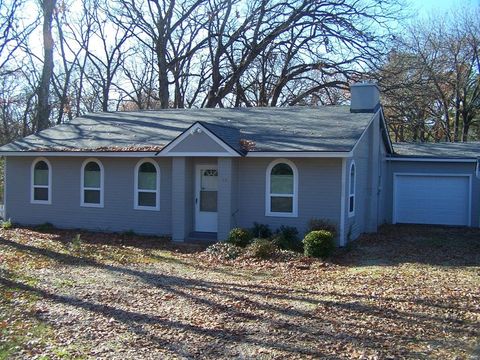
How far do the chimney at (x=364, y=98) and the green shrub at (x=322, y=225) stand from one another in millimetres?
5572

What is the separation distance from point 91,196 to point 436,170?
44.2ft

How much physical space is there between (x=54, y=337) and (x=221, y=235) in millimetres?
8883

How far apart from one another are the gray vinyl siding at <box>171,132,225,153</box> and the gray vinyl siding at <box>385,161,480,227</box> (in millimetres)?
9742

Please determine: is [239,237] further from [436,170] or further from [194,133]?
[436,170]

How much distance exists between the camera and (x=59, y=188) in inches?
717

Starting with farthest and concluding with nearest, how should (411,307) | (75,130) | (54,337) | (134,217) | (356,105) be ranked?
1. (75,130)
2. (356,105)
3. (134,217)
4. (411,307)
5. (54,337)

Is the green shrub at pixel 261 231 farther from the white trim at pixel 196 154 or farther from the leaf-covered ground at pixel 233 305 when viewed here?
the white trim at pixel 196 154

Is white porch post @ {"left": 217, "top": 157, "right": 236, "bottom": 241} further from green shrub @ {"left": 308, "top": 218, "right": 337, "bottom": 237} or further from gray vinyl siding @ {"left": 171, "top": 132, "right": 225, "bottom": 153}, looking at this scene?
green shrub @ {"left": 308, "top": 218, "right": 337, "bottom": 237}

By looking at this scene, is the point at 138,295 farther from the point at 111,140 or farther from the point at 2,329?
the point at 111,140

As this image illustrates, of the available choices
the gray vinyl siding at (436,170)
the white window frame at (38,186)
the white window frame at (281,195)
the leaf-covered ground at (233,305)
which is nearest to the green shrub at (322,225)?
the white window frame at (281,195)

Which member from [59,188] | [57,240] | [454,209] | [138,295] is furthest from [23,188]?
[454,209]

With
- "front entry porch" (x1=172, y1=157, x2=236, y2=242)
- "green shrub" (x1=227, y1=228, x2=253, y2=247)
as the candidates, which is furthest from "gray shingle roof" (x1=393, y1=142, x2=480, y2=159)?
"green shrub" (x1=227, y1=228, x2=253, y2=247)

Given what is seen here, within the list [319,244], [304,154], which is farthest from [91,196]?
[319,244]

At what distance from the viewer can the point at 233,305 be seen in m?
8.31
